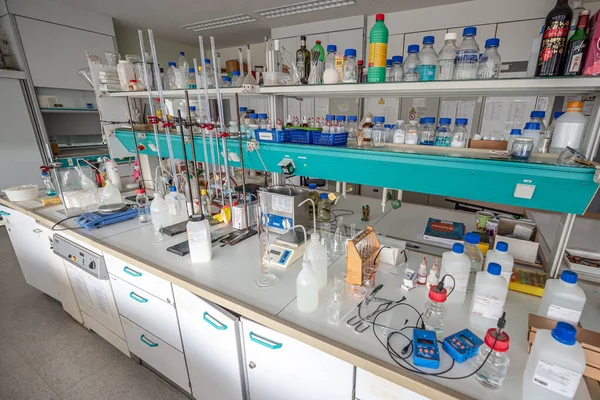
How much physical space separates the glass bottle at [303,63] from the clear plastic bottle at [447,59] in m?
0.60

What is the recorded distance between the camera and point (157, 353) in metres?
1.52

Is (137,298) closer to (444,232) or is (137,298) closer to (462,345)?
(462,345)

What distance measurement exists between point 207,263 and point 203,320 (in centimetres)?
24

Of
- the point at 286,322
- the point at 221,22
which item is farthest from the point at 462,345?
the point at 221,22

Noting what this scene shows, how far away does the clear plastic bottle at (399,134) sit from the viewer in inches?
52.1

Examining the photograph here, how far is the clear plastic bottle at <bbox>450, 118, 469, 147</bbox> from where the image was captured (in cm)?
122

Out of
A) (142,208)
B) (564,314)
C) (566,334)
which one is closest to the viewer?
(566,334)

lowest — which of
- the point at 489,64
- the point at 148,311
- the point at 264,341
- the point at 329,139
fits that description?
the point at 148,311

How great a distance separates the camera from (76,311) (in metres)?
2.02

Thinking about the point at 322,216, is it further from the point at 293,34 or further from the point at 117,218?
the point at 293,34

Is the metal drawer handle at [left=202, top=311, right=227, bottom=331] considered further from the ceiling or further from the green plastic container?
the ceiling

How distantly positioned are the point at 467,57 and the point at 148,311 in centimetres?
183

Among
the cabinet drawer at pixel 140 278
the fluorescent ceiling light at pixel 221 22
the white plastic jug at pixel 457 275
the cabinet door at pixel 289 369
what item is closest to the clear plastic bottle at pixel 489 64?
the white plastic jug at pixel 457 275

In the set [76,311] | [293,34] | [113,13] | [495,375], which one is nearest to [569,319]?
[495,375]
